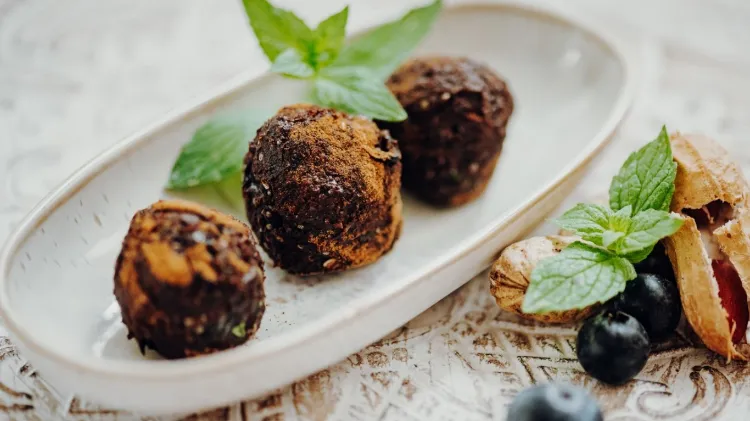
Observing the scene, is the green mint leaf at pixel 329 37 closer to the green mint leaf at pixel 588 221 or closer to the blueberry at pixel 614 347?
the green mint leaf at pixel 588 221

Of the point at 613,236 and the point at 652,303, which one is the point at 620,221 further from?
the point at 652,303

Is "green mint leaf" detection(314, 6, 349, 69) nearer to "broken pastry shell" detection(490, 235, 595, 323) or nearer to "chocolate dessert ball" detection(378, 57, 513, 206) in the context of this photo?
"chocolate dessert ball" detection(378, 57, 513, 206)

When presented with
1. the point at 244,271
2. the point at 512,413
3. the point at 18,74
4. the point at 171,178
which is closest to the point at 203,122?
the point at 171,178

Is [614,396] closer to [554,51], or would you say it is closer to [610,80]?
[610,80]

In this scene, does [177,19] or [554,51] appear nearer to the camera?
[554,51]

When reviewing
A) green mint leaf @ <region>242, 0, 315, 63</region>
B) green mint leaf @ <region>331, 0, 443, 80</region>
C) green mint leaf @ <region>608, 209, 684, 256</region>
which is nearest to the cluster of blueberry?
green mint leaf @ <region>608, 209, 684, 256</region>

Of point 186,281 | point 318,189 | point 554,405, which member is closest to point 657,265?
point 554,405

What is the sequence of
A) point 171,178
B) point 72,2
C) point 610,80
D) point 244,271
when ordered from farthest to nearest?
point 72,2 → point 610,80 → point 171,178 → point 244,271
